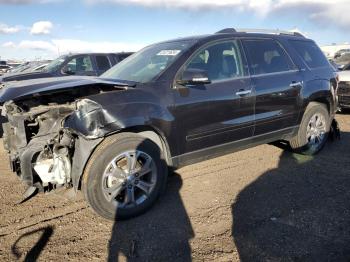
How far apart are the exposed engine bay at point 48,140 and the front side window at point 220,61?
113cm

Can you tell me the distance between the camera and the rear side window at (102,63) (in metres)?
11.8

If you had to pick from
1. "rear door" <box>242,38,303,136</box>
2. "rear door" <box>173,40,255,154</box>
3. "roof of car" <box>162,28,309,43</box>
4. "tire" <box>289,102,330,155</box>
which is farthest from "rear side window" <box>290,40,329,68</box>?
"rear door" <box>173,40,255,154</box>

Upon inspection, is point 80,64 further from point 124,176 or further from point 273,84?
point 124,176

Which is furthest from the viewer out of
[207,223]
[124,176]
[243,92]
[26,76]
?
[26,76]

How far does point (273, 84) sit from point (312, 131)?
136 centimetres

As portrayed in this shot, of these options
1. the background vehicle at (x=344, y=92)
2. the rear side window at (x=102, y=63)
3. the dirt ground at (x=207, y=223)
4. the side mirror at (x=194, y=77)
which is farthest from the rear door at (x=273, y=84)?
the rear side window at (x=102, y=63)

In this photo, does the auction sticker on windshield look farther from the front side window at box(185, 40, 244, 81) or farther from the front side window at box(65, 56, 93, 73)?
the front side window at box(65, 56, 93, 73)

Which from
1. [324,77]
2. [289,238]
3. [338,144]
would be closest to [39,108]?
[289,238]

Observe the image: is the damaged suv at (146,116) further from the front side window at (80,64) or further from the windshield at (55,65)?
the windshield at (55,65)

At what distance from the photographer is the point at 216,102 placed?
448cm

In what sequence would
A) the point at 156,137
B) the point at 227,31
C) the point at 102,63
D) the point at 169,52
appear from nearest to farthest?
the point at 156,137 → the point at 169,52 → the point at 227,31 → the point at 102,63

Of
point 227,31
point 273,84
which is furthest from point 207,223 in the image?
point 227,31

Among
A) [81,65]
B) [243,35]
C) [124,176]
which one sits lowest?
[124,176]

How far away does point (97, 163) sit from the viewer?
3686 mm
